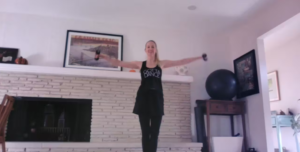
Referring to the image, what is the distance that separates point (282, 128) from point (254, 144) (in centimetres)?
179

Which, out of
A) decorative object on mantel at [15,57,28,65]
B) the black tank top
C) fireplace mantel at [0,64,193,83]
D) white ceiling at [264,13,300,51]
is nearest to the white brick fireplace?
fireplace mantel at [0,64,193,83]

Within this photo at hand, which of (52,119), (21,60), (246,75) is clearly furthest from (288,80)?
(21,60)

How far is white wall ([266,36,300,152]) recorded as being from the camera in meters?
5.13

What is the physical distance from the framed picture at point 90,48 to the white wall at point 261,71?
2.16m

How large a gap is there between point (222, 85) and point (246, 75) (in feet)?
1.60

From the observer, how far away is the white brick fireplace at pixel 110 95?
3840 millimetres

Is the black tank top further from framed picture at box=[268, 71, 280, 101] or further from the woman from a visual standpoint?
framed picture at box=[268, 71, 280, 101]

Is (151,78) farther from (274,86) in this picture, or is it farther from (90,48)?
(274,86)

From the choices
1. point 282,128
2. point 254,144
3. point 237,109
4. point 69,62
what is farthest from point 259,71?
point 69,62

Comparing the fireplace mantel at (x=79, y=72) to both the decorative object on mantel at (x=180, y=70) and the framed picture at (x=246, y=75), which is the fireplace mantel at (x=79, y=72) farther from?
the framed picture at (x=246, y=75)

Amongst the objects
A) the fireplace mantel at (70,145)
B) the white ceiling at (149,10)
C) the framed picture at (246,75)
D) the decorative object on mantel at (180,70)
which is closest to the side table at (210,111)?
the framed picture at (246,75)

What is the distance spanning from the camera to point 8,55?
3.98 meters

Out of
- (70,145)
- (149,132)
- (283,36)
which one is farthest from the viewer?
(283,36)

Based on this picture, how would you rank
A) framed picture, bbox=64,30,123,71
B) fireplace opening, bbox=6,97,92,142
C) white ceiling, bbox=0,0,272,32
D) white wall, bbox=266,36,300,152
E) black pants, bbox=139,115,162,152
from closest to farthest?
1. black pants, bbox=139,115,162,152
2. white ceiling, bbox=0,0,272,32
3. fireplace opening, bbox=6,97,92,142
4. framed picture, bbox=64,30,123,71
5. white wall, bbox=266,36,300,152
